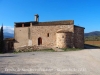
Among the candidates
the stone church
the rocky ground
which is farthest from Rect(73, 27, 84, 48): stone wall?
the rocky ground

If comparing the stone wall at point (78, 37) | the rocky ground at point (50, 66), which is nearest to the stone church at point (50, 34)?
the stone wall at point (78, 37)

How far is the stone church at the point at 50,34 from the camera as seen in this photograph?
27.2 metres

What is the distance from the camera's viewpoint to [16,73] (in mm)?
8727

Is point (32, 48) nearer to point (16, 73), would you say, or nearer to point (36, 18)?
point (36, 18)

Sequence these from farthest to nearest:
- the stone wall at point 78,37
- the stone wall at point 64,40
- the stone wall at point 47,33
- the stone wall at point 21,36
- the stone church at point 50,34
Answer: the stone wall at point 21,36
the stone wall at point 47,33
the stone wall at point 78,37
the stone church at point 50,34
the stone wall at point 64,40

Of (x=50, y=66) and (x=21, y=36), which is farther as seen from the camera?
(x=21, y=36)

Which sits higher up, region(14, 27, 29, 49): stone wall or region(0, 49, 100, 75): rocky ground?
region(14, 27, 29, 49): stone wall

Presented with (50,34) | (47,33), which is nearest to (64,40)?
(50,34)

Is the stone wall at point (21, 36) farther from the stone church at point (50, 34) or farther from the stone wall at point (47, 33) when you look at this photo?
the stone wall at point (47, 33)

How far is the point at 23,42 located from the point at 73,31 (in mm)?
10192

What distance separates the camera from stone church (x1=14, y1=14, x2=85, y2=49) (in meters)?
27.2

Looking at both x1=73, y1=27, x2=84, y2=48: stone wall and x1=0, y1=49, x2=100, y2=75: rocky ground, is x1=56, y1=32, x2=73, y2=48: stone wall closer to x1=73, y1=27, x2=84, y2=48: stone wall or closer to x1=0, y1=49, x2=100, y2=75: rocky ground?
x1=73, y1=27, x2=84, y2=48: stone wall

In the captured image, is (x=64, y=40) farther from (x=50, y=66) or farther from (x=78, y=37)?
(x=50, y=66)

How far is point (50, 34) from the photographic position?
96.2 feet
